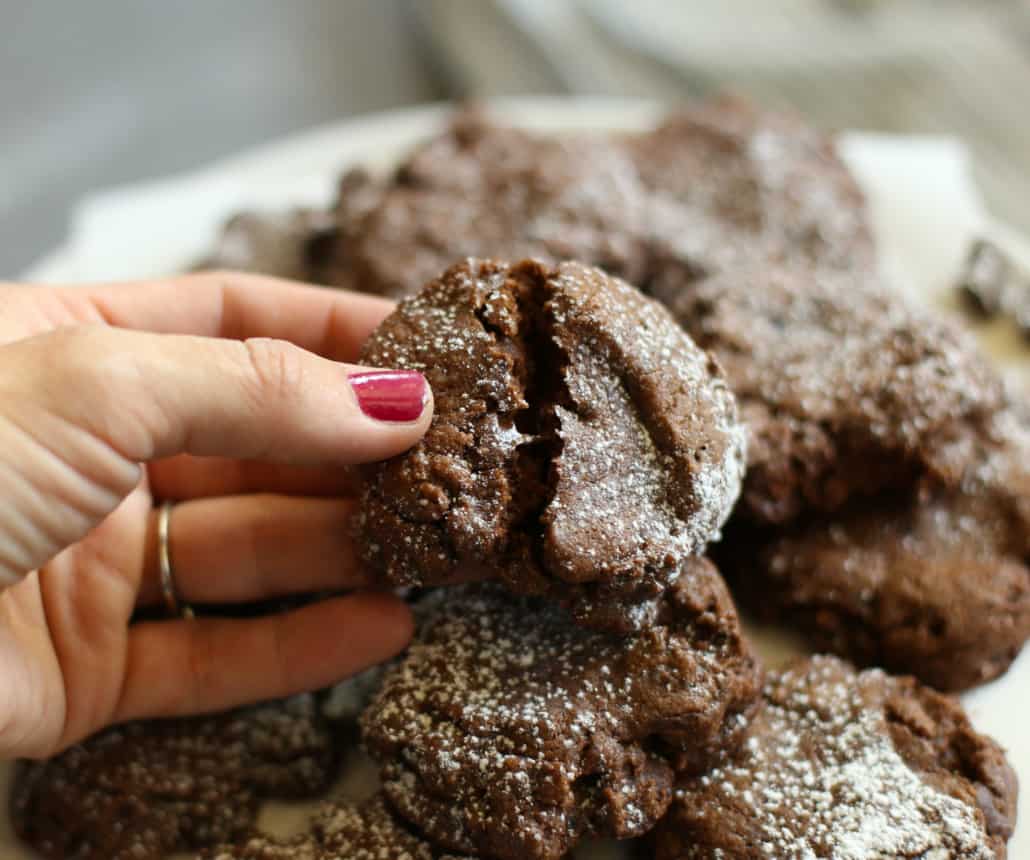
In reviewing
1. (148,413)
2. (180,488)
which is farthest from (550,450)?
(180,488)

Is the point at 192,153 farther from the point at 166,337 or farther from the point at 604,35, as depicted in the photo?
the point at 166,337

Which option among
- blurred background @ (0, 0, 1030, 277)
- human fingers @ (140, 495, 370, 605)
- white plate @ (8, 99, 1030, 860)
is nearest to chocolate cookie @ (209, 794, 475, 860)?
human fingers @ (140, 495, 370, 605)

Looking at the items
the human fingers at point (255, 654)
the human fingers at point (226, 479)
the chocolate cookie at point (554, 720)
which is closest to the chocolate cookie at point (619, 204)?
the human fingers at point (226, 479)

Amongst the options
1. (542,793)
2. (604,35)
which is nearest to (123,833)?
(542,793)

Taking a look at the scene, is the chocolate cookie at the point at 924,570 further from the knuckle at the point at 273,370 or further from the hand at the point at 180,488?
A: the knuckle at the point at 273,370

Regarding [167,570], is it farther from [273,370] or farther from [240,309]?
[273,370]

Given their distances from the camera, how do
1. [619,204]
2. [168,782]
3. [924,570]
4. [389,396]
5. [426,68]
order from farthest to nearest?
[426,68] < [619,204] < [924,570] < [168,782] < [389,396]
